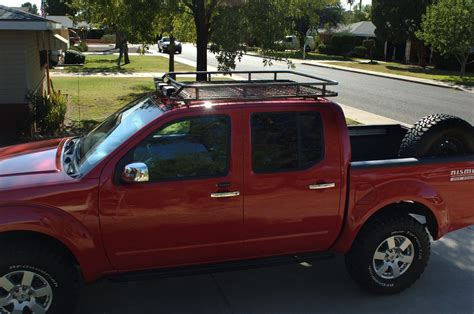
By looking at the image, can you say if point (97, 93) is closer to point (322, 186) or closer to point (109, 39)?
point (322, 186)

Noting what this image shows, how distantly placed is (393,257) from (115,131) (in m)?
2.67

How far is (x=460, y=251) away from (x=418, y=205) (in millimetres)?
1397

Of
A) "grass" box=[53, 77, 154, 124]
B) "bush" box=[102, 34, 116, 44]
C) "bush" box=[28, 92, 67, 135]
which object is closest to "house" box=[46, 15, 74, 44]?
Result: "grass" box=[53, 77, 154, 124]

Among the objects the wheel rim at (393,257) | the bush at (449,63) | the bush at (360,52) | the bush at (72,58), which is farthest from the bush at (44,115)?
the bush at (360,52)

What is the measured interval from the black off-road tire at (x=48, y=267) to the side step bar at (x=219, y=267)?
31cm

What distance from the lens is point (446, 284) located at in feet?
14.8

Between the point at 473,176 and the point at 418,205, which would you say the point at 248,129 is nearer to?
the point at 418,205

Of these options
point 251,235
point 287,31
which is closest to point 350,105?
point 287,31

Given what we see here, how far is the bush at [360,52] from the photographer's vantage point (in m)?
47.1

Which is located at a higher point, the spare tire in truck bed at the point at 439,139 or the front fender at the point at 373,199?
the spare tire in truck bed at the point at 439,139

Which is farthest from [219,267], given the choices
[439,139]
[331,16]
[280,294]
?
[331,16]

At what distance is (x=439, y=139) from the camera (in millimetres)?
4457

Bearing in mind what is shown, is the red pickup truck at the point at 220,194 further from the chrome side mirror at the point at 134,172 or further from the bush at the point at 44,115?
the bush at the point at 44,115

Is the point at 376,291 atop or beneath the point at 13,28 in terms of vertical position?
beneath
